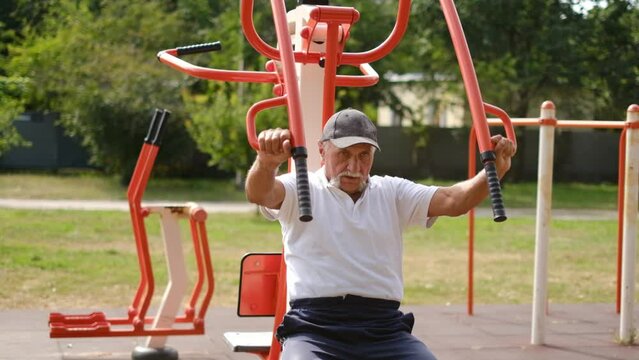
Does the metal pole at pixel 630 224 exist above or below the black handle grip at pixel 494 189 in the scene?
below

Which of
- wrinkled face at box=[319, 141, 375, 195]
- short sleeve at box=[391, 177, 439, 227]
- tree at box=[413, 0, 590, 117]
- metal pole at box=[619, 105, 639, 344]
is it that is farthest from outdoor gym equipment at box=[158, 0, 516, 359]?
tree at box=[413, 0, 590, 117]

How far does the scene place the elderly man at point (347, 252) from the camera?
3420 millimetres

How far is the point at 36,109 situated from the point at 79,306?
1879 cm

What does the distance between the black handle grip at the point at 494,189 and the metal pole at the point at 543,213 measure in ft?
10.5

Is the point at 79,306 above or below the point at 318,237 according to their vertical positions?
below

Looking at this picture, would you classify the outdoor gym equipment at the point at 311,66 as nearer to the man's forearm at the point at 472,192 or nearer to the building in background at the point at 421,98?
the man's forearm at the point at 472,192

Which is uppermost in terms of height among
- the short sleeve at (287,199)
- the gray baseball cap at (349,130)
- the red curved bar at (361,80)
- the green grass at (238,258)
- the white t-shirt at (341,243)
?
the red curved bar at (361,80)

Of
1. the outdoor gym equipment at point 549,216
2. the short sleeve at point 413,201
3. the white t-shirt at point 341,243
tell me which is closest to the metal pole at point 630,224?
the outdoor gym equipment at point 549,216

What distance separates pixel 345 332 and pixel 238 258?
24.4ft

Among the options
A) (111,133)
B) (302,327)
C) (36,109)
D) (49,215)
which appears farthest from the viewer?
(36,109)

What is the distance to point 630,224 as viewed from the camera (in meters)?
6.14

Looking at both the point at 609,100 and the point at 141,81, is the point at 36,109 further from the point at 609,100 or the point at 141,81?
the point at 609,100

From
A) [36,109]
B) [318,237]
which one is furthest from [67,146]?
[318,237]

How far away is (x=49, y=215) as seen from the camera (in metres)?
14.8
